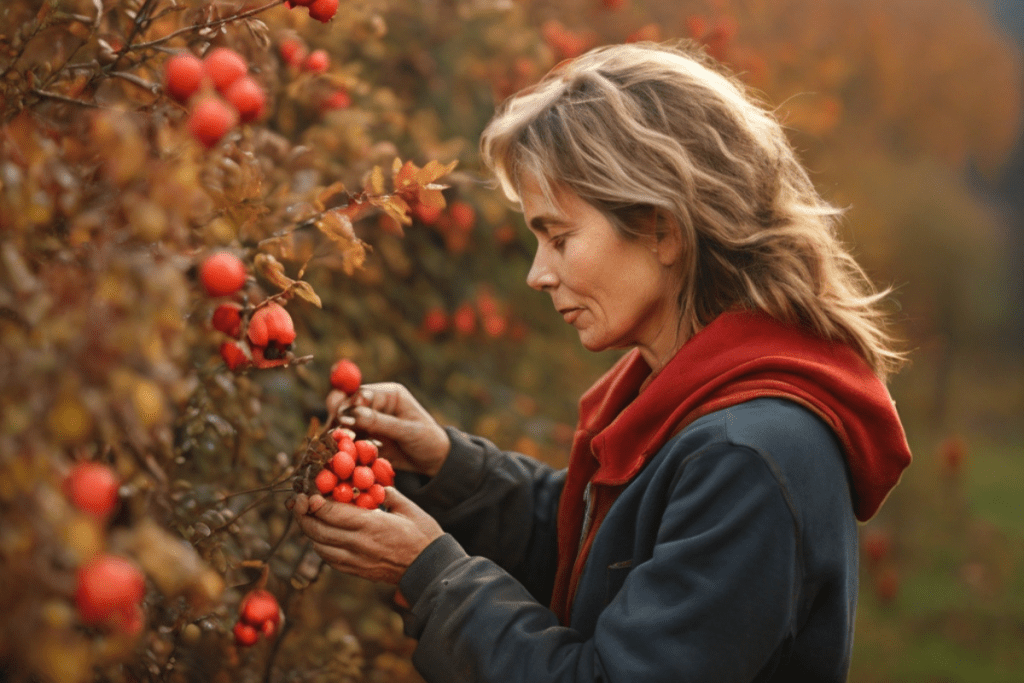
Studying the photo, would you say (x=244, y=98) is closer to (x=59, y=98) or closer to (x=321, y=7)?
(x=59, y=98)

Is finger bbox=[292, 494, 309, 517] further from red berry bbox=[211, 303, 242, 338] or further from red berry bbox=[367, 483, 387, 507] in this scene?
red berry bbox=[211, 303, 242, 338]

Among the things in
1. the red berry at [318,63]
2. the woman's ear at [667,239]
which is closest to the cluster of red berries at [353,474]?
the woman's ear at [667,239]

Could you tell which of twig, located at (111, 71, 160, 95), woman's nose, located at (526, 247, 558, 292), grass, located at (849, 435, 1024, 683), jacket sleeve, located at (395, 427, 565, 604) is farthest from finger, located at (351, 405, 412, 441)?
grass, located at (849, 435, 1024, 683)

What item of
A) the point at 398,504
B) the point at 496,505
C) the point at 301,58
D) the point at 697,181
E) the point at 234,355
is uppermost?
the point at 301,58

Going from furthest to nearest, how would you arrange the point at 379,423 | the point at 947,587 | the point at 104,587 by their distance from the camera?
the point at 947,587, the point at 379,423, the point at 104,587

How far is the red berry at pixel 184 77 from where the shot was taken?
2.94 ft

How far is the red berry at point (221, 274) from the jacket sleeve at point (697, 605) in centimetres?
65

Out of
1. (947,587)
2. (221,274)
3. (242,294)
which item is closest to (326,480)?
(242,294)

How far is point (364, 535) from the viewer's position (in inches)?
54.3

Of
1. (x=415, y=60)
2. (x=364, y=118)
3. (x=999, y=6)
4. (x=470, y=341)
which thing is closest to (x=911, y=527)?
(x=999, y=6)

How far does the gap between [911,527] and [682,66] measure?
17.8 feet

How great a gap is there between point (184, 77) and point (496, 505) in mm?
1134

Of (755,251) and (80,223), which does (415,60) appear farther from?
→ (80,223)

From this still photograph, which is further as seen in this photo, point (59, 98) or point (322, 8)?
point (322, 8)
